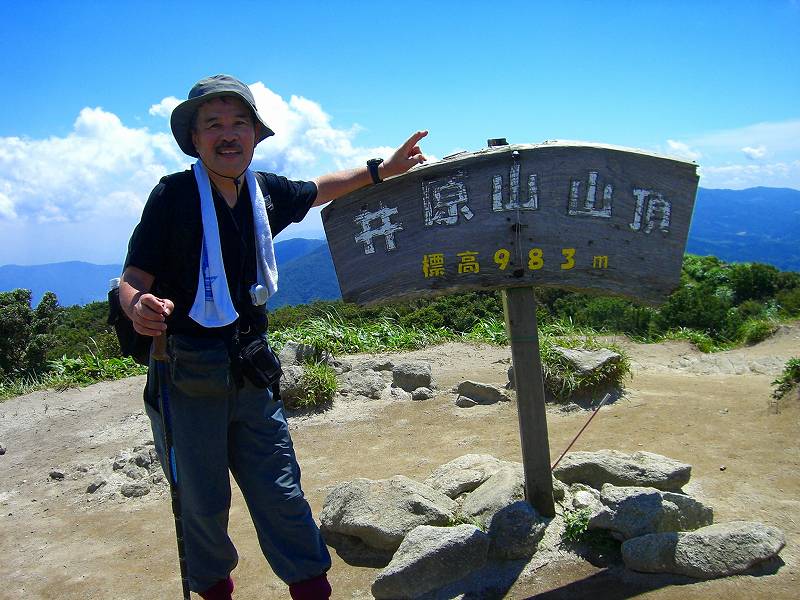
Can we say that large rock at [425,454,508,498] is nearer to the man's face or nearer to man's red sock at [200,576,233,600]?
man's red sock at [200,576,233,600]

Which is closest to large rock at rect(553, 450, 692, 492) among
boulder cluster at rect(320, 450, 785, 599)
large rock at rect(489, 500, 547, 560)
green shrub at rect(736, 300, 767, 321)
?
boulder cluster at rect(320, 450, 785, 599)

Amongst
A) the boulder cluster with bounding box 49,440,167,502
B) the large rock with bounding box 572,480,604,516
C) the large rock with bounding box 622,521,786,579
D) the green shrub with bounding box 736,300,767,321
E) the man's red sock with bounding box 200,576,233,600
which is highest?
the man's red sock with bounding box 200,576,233,600

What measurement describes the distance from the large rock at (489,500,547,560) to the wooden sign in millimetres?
1135

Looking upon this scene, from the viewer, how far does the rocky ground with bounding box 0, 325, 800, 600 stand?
365 cm

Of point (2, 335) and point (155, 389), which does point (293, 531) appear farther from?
point (2, 335)

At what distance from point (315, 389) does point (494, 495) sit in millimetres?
3401

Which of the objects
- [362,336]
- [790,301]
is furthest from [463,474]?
[790,301]

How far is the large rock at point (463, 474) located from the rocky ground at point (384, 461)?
0.48 meters

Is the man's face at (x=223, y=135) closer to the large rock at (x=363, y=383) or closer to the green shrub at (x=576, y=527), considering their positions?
the green shrub at (x=576, y=527)

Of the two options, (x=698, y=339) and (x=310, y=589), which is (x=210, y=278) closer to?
(x=310, y=589)

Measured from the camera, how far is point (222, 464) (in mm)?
2844

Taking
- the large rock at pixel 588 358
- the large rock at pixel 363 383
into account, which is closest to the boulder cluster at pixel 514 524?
the large rock at pixel 588 358

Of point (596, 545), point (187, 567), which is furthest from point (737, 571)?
point (187, 567)

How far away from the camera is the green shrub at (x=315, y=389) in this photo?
22.6 ft
